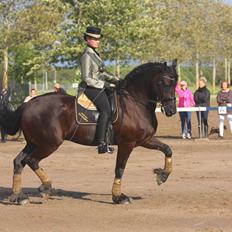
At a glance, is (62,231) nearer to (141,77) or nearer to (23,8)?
(141,77)

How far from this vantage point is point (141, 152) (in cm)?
1884

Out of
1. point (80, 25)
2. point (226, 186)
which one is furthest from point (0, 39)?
point (226, 186)

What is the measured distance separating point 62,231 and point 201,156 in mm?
9383

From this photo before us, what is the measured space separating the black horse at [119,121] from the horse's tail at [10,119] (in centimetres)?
17

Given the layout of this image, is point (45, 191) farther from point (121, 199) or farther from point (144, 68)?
point (144, 68)

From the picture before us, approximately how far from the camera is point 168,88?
36.3ft

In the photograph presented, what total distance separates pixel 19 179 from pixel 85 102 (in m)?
1.65

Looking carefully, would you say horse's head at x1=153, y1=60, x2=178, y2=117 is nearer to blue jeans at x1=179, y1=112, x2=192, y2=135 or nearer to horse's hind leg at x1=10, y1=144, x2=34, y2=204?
horse's hind leg at x1=10, y1=144, x2=34, y2=204

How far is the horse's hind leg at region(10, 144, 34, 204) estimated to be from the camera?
11023 mm

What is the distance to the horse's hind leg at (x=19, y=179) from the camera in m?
11.0

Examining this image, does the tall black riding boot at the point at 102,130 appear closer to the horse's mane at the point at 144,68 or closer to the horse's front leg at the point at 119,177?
the horse's front leg at the point at 119,177

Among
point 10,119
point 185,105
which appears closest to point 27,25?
point 185,105

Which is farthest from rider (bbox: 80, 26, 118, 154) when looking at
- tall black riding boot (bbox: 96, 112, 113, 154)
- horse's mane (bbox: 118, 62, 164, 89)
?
horse's mane (bbox: 118, 62, 164, 89)

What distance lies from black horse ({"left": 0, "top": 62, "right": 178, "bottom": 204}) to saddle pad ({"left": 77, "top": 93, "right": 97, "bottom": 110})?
14cm
